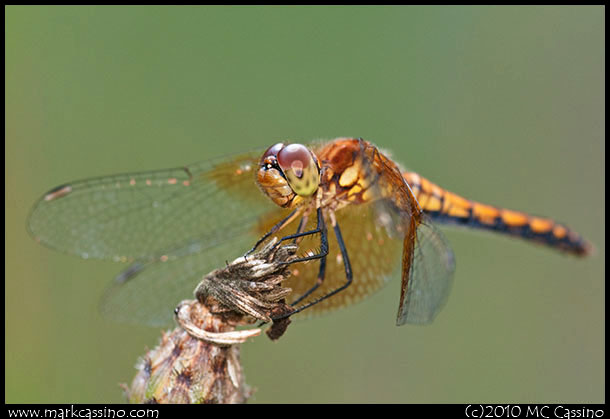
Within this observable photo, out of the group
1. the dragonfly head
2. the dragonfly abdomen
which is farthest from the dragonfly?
the dragonfly abdomen

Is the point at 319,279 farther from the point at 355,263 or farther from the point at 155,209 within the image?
the point at 155,209

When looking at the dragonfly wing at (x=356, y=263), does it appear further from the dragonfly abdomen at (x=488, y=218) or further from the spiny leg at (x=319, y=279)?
the dragonfly abdomen at (x=488, y=218)

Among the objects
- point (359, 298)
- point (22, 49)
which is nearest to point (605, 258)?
point (359, 298)

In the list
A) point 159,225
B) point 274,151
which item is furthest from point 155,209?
point 274,151

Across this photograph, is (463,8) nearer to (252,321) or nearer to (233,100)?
(233,100)

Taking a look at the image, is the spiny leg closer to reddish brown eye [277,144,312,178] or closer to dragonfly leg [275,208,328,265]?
dragonfly leg [275,208,328,265]

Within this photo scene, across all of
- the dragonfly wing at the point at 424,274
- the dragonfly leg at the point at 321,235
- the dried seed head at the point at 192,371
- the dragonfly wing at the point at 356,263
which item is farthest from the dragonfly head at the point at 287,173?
the dried seed head at the point at 192,371
